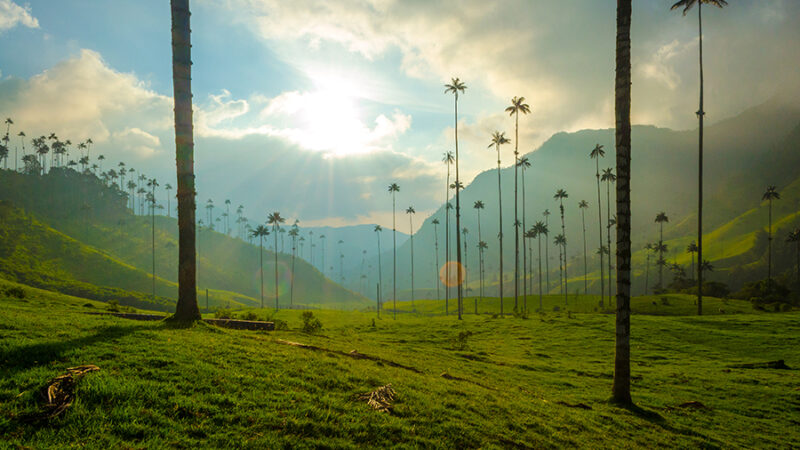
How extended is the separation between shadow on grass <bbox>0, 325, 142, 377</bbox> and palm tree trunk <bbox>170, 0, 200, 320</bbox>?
23.7ft

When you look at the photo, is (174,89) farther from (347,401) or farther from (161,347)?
(347,401)

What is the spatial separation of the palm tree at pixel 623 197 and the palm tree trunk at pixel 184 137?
21.3 meters

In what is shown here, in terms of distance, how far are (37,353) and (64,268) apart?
540ft

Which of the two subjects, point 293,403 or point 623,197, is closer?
point 293,403

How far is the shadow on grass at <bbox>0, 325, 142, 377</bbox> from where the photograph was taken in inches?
352

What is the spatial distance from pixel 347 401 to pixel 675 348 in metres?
46.1

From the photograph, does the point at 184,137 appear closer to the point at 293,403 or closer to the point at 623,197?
the point at 293,403

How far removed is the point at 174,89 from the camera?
19.5m

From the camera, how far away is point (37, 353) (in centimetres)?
981

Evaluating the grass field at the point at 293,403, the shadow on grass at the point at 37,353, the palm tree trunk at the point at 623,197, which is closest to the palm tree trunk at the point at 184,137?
the grass field at the point at 293,403

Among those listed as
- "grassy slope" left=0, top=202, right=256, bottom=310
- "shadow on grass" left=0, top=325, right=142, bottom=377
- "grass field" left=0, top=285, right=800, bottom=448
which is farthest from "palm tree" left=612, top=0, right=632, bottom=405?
"grassy slope" left=0, top=202, right=256, bottom=310

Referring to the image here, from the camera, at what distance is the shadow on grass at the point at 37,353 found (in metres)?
8.95

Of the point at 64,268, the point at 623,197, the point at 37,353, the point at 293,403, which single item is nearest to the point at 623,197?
the point at 623,197

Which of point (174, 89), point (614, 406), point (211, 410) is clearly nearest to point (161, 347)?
point (211, 410)
